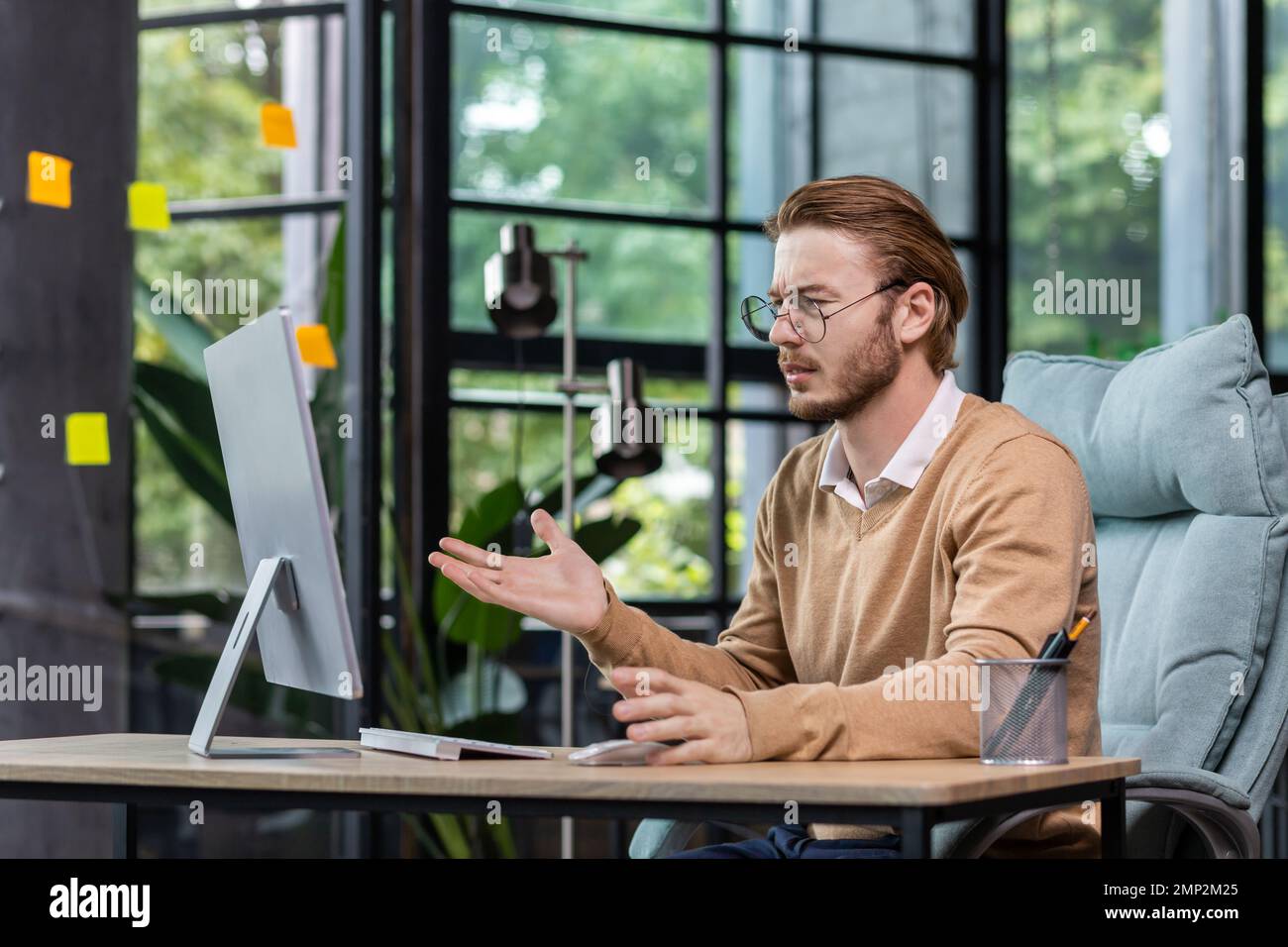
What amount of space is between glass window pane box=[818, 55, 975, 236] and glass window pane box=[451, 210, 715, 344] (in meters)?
0.42

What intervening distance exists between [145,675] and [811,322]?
70.6 inches

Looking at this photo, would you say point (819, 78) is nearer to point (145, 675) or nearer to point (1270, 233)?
point (1270, 233)

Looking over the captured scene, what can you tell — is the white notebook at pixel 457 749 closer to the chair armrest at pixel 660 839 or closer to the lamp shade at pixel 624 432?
the chair armrest at pixel 660 839

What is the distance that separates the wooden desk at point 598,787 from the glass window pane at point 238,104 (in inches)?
73.5

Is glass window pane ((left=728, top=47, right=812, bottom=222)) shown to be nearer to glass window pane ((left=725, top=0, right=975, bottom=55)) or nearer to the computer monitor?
glass window pane ((left=725, top=0, right=975, bottom=55))

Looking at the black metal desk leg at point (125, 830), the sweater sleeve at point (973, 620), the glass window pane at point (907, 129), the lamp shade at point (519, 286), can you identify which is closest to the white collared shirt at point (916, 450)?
the sweater sleeve at point (973, 620)

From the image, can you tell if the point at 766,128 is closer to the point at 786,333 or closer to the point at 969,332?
the point at 969,332

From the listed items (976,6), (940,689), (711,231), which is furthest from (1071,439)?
(976,6)

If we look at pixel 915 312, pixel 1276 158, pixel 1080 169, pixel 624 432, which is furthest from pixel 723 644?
pixel 1276 158

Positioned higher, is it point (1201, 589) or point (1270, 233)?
point (1270, 233)

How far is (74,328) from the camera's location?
277cm

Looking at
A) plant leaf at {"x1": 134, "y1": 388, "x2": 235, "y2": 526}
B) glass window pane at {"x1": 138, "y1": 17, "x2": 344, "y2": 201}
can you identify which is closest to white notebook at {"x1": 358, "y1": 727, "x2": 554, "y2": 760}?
plant leaf at {"x1": 134, "y1": 388, "x2": 235, "y2": 526}

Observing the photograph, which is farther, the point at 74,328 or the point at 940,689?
the point at 74,328
